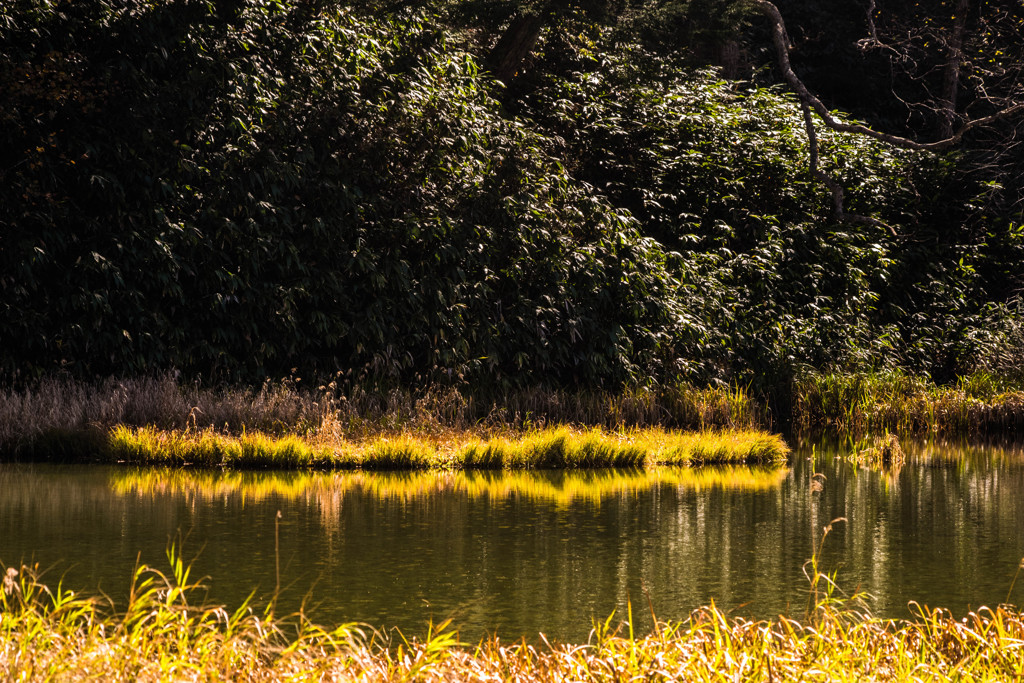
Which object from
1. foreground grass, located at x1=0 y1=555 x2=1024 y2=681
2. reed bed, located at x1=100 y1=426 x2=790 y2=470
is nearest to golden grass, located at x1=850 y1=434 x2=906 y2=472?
reed bed, located at x1=100 y1=426 x2=790 y2=470

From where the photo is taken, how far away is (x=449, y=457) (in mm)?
10930

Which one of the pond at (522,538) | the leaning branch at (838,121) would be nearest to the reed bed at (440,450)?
the pond at (522,538)

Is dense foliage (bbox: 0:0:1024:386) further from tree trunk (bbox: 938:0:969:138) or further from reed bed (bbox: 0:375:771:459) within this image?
tree trunk (bbox: 938:0:969:138)

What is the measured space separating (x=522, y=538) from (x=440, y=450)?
162 inches

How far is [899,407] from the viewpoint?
1514 cm

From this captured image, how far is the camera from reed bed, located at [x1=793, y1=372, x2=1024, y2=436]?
49.3 ft

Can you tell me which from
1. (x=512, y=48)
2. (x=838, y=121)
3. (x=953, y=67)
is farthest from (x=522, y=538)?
(x=953, y=67)

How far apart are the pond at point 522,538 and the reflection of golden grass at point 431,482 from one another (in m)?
0.04

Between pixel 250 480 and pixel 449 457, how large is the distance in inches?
86.1

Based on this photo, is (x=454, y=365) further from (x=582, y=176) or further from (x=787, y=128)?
(x=787, y=128)

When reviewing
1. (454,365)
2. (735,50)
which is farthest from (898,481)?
(735,50)

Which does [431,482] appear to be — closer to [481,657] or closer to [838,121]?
[481,657]

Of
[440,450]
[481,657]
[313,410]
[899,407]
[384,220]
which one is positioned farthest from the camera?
[899,407]

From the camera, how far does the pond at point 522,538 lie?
536 cm
